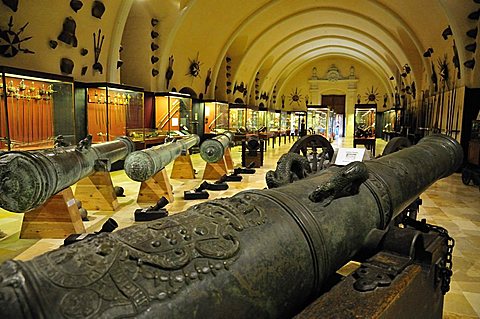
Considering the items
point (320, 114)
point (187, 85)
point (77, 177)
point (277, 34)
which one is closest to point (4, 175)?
point (77, 177)

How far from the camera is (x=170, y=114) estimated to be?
14.3 metres

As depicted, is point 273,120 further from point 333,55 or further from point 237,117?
point 333,55

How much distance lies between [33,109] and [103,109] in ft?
7.96

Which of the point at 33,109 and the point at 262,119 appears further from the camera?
the point at 262,119

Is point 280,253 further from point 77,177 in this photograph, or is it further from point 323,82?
point 323,82

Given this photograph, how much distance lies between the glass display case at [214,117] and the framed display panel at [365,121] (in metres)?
5.72

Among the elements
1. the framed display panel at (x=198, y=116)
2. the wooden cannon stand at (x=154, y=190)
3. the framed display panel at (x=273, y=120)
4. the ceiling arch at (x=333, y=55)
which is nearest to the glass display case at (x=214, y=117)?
the framed display panel at (x=198, y=116)

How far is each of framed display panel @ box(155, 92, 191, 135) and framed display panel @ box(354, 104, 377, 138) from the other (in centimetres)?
657

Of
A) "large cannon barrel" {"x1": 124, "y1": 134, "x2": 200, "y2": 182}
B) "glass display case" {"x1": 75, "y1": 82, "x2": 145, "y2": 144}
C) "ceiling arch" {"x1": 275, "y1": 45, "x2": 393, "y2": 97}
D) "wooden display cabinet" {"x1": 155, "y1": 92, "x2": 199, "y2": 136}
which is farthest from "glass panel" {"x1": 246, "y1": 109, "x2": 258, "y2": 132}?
"large cannon barrel" {"x1": 124, "y1": 134, "x2": 200, "y2": 182}

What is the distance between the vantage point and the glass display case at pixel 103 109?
32.6 ft

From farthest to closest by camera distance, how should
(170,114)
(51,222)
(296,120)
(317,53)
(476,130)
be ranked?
(317,53) < (296,120) < (170,114) < (476,130) < (51,222)

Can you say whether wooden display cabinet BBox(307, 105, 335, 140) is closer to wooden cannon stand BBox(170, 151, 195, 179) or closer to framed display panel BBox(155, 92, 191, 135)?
framed display panel BBox(155, 92, 191, 135)

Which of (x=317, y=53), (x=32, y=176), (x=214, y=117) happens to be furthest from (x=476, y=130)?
(x=317, y=53)

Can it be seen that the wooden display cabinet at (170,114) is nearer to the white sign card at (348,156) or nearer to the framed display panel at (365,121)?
the framed display panel at (365,121)
